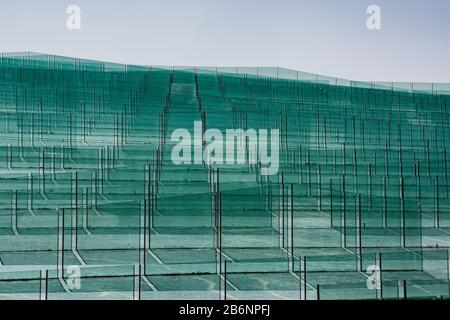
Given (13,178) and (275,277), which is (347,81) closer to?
(13,178)

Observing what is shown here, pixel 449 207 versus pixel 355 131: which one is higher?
pixel 355 131

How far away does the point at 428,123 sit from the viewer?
9.89 metres

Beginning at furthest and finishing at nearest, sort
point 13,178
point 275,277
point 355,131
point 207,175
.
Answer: point 355,131
point 207,175
point 13,178
point 275,277

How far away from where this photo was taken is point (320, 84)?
11438mm

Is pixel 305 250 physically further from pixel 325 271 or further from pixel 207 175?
pixel 207 175

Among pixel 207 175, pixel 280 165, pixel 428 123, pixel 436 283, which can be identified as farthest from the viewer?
pixel 428 123

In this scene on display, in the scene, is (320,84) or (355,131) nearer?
(355,131)

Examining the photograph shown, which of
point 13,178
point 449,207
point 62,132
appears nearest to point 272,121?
point 62,132

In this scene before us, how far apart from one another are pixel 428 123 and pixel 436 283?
6.73m

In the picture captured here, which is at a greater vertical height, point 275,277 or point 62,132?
point 62,132


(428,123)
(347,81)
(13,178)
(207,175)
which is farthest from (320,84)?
(13,178)

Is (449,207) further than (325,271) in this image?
Yes

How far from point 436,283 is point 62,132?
5.68 metres

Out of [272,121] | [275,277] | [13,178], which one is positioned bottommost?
[275,277]
